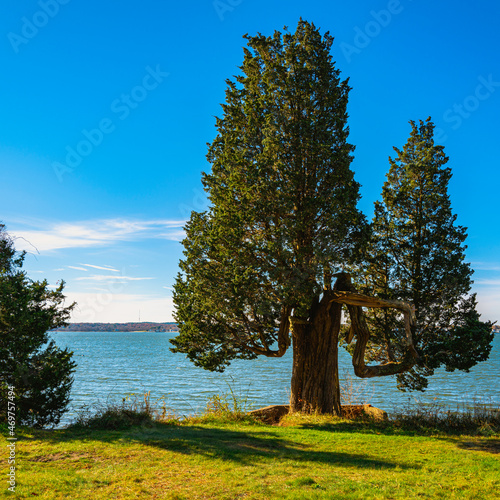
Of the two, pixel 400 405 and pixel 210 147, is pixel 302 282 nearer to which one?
pixel 210 147

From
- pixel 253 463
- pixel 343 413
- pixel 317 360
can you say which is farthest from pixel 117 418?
pixel 343 413

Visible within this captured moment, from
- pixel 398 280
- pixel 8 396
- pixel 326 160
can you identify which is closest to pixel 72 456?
pixel 8 396

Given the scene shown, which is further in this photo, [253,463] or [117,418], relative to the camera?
[117,418]

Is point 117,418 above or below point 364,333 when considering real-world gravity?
below

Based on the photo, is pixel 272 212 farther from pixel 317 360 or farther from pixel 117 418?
pixel 117 418

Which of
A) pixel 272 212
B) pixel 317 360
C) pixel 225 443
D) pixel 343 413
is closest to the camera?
pixel 225 443

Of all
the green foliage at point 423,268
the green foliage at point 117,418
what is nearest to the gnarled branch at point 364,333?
the green foliage at point 423,268

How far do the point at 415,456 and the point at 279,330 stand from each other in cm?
581

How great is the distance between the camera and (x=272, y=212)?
40.9ft

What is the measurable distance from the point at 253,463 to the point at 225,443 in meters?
1.72

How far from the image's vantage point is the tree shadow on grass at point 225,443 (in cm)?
802

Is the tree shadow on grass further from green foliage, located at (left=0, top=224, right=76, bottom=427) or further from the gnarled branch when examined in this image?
the gnarled branch

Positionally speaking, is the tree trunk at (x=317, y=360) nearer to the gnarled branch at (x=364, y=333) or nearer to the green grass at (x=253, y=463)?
the gnarled branch at (x=364, y=333)

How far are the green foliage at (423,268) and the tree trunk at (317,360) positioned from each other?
1.86m
